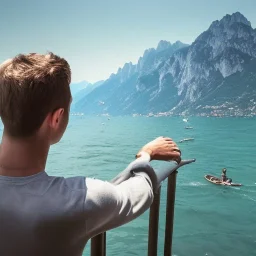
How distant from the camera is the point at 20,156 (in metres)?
1.07

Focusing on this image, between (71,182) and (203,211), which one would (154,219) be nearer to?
(71,182)

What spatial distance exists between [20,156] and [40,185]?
13cm

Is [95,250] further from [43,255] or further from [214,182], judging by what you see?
[214,182]

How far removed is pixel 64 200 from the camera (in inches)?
39.3

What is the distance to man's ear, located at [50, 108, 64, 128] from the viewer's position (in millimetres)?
1094

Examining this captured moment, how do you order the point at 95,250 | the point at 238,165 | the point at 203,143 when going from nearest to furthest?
the point at 95,250 → the point at 238,165 → the point at 203,143

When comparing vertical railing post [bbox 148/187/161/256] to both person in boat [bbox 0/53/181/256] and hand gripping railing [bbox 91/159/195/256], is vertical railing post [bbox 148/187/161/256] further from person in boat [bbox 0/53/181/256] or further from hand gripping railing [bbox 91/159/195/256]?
Result: person in boat [bbox 0/53/181/256]

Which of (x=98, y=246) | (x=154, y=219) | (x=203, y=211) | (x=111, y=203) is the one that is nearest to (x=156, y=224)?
(x=154, y=219)

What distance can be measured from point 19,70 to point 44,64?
0.29ft

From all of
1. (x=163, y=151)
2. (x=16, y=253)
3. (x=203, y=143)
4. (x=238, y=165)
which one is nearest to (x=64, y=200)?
(x=16, y=253)

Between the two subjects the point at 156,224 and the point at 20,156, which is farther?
the point at 156,224

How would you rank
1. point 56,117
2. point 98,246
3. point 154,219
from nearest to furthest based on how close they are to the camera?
point 56,117 → point 98,246 → point 154,219

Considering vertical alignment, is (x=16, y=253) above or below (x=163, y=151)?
below

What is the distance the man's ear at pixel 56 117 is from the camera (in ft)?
3.59
